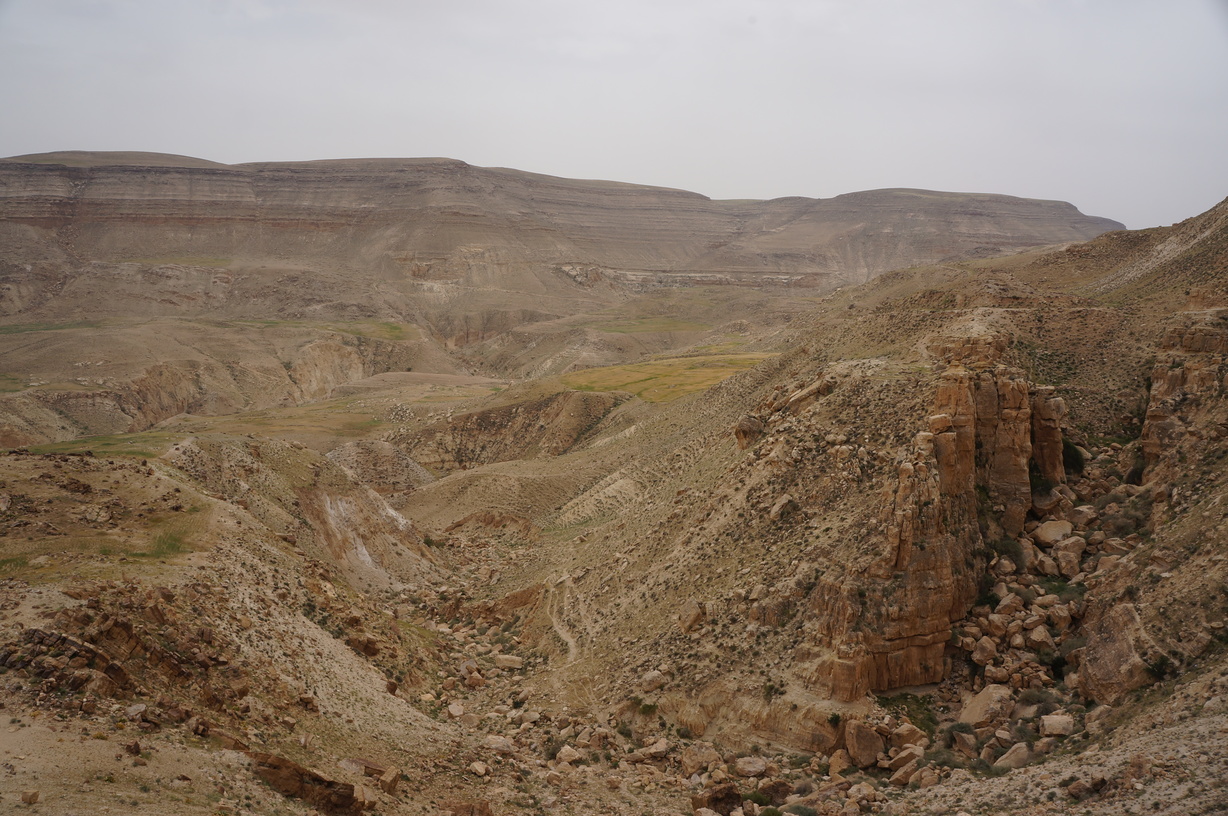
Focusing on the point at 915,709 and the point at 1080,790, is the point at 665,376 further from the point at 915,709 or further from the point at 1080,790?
the point at 1080,790

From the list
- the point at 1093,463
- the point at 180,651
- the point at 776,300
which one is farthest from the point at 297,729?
the point at 776,300

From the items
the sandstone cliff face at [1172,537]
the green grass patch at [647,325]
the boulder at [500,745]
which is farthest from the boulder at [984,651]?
the green grass patch at [647,325]

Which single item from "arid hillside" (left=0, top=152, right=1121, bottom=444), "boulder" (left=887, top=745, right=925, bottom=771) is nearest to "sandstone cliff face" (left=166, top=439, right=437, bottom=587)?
"boulder" (left=887, top=745, right=925, bottom=771)

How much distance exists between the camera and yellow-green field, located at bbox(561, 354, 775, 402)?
66375 millimetres

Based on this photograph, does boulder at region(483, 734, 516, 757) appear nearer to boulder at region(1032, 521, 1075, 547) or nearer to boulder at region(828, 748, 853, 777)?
boulder at region(828, 748, 853, 777)

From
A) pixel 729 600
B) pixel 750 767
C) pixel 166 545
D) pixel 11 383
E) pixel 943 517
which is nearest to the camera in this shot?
pixel 750 767

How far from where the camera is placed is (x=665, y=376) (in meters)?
74.6

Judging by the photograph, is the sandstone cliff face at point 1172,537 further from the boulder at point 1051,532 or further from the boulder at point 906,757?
the boulder at point 906,757

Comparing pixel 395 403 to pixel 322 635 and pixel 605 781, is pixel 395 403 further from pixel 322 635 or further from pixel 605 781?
pixel 605 781

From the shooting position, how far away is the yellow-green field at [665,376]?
218 ft

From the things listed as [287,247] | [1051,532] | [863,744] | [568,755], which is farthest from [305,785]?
[287,247]

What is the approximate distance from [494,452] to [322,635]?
39.0 metres

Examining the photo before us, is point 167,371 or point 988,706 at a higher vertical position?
point 167,371

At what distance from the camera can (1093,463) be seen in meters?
26.5
